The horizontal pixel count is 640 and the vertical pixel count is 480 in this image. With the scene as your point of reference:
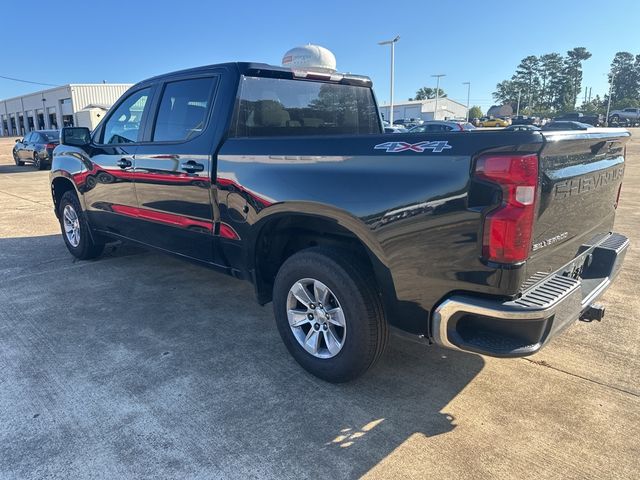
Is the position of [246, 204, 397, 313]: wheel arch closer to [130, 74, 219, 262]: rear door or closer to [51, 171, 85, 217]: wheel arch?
[130, 74, 219, 262]: rear door

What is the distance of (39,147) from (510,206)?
71.4ft

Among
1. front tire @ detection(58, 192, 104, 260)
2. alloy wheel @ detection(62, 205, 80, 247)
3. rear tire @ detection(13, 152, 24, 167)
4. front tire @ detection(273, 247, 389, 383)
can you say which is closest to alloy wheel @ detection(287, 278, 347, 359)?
front tire @ detection(273, 247, 389, 383)

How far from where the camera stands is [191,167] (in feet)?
12.0

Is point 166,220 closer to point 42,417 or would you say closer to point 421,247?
point 42,417

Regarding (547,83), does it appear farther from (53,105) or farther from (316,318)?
(316,318)

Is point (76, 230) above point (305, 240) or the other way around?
the other way around

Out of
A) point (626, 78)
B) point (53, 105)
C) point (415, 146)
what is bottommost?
point (415, 146)

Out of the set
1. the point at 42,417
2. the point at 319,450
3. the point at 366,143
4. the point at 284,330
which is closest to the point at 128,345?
the point at 42,417

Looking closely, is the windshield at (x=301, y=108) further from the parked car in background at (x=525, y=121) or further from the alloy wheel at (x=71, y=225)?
the parked car in background at (x=525, y=121)

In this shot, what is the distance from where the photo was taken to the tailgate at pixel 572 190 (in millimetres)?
2264

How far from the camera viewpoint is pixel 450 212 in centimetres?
224

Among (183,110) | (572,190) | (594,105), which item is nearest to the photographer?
(572,190)

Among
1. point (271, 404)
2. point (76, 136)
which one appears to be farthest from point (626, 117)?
point (271, 404)

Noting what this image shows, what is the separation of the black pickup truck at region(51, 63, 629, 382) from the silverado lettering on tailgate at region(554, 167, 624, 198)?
15 mm
